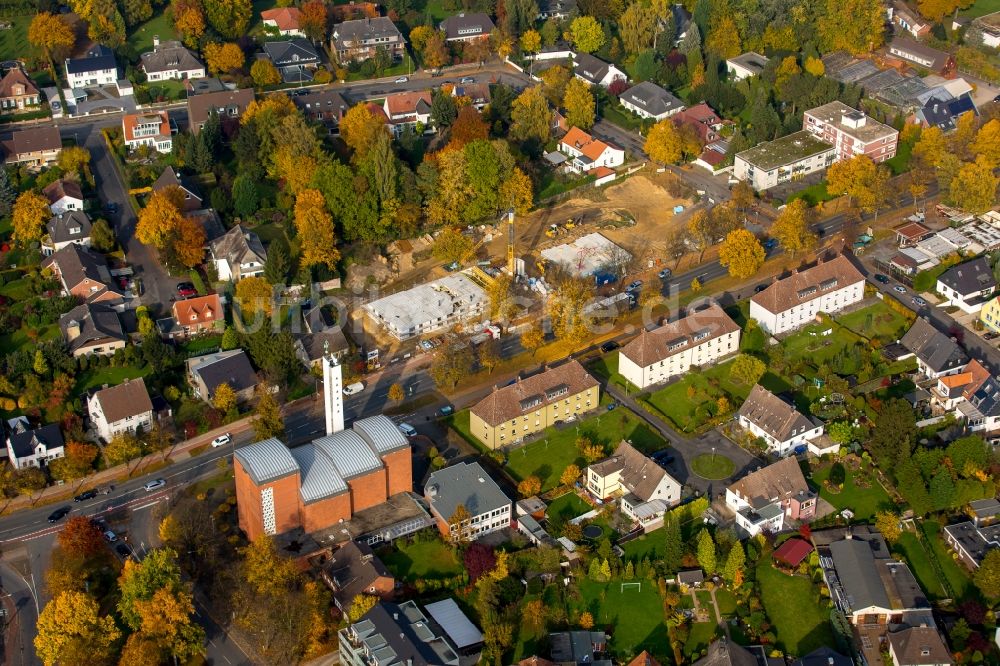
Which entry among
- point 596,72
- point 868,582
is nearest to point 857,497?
point 868,582

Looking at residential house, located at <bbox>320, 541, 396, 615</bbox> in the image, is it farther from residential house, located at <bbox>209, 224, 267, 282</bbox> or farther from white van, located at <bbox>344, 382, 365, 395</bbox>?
residential house, located at <bbox>209, 224, 267, 282</bbox>

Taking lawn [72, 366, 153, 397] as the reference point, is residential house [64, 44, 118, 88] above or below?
above

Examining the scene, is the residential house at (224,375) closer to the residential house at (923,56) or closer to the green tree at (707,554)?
the green tree at (707,554)

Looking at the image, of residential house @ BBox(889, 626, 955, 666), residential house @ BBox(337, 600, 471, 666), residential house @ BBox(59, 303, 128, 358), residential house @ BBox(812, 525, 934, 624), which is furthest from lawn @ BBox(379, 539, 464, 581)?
residential house @ BBox(59, 303, 128, 358)

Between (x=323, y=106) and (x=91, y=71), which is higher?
(x=323, y=106)

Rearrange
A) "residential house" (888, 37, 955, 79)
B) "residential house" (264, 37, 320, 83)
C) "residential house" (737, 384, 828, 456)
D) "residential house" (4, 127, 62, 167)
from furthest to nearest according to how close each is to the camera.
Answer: "residential house" (264, 37, 320, 83) < "residential house" (888, 37, 955, 79) < "residential house" (4, 127, 62, 167) < "residential house" (737, 384, 828, 456)

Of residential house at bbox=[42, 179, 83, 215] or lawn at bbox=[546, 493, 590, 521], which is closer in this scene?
lawn at bbox=[546, 493, 590, 521]

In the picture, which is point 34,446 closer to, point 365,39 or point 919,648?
point 919,648
